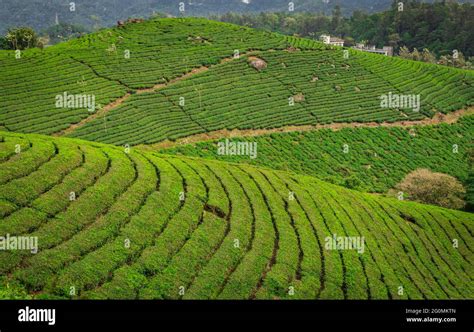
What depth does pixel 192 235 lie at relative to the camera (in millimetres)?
22375

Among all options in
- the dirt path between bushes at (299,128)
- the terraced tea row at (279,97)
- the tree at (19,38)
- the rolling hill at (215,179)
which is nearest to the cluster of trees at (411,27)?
the terraced tea row at (279,97)

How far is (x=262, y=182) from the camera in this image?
3036 centimetres

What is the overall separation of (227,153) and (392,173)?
18.2 metres

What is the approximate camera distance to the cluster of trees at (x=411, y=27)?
14012 cm

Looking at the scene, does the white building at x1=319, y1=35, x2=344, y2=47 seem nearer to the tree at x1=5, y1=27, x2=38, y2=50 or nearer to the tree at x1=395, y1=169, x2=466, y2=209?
the tree at x1=5, y1=27, x2=38, y2=50

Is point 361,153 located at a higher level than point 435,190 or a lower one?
higher

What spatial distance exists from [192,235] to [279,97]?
46276 mm

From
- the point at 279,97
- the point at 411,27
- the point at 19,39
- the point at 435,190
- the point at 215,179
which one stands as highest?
the point at 411,27
